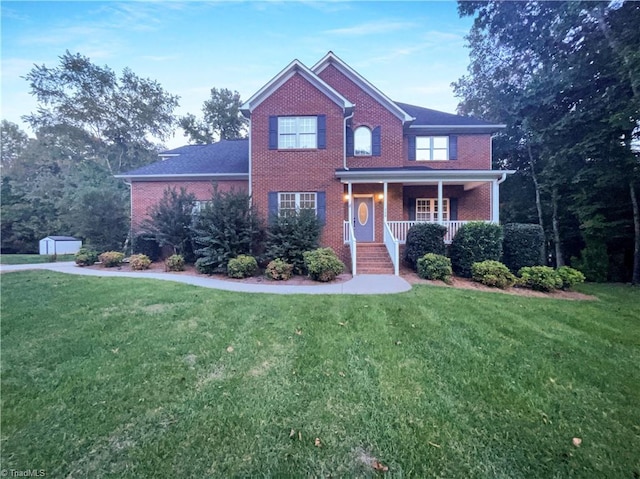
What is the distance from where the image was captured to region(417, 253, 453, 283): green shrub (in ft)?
30.7

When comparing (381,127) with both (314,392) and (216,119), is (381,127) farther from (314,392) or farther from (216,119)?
(216,119)

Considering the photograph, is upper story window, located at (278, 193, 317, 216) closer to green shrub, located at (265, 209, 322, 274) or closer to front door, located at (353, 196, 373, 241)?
green shrub, located at (265, 209, 322, 274)

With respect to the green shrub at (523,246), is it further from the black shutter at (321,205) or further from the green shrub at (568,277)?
the black shutter at (321,205)

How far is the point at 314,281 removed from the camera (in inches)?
368

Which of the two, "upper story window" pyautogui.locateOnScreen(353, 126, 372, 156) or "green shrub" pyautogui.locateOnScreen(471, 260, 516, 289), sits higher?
"upper story window" pyautogui.locateOnScreen(353, 126, 372, 156)

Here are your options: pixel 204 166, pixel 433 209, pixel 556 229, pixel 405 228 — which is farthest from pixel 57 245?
pixel 556 229

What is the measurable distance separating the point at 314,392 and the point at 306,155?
10.2 m

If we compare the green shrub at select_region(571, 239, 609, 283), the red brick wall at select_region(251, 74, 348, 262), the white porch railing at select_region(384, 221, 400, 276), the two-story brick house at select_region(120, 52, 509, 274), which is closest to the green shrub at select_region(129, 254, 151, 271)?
the two-story brick house at select_region(120, 52, 509, 274)

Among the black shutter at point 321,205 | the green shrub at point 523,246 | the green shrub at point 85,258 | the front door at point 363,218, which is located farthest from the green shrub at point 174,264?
the green shrub at point 523,246

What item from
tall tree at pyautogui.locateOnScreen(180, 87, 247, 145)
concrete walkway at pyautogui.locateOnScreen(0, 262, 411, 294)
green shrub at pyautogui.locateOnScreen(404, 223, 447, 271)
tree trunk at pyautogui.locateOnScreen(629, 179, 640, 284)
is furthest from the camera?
tall tree at pyautogui.locateOnScreen(180, 87, 247, 145)

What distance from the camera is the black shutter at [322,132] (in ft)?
39.1

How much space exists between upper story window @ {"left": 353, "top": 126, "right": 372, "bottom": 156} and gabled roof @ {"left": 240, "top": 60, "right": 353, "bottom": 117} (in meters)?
1.90

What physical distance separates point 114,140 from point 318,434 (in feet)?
113

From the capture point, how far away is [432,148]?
14664mm
